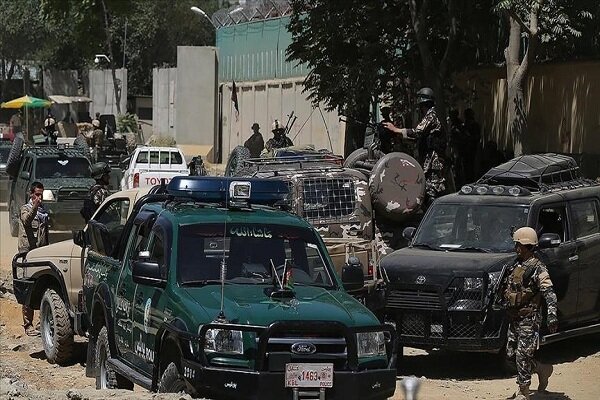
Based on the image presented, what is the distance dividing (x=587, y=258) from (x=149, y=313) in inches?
232

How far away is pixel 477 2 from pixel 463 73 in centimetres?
329

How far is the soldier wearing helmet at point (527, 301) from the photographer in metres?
10.9

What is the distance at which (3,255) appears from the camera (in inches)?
960

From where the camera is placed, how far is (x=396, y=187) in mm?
15352

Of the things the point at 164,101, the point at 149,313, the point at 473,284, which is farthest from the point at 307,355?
the point at 164,101

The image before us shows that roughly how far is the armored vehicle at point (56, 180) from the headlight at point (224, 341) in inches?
613

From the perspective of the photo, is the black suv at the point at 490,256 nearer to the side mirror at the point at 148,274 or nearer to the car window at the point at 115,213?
the car window at the point at 115,213

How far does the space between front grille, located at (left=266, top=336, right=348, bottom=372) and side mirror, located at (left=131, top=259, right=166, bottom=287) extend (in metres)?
1.24

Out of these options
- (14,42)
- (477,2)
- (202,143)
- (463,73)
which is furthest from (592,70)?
(14,42)

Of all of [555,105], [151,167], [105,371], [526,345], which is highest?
[555,105]

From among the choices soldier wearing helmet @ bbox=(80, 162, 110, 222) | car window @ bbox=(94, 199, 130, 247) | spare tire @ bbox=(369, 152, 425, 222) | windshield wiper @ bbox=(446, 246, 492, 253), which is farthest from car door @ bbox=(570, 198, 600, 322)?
soldier wearing helmet @ bbox=(80, 162, 110, 222)

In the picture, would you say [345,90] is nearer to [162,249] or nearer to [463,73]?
[463,73]

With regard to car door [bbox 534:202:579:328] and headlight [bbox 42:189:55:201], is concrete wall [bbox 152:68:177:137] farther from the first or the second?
car door [bbox 534:202:579:328]

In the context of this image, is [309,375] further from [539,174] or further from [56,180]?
[56,180]
